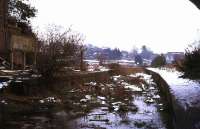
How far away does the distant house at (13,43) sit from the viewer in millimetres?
32375

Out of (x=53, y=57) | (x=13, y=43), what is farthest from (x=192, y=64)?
(x=13, y=43)

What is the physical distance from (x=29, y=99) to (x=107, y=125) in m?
5.87

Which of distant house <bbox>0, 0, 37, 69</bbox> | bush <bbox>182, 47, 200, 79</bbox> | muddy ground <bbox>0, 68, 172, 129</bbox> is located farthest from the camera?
distant house <bbox>0, 0, 37, 69</bbox>

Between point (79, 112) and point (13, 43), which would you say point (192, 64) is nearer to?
point (79, 112)

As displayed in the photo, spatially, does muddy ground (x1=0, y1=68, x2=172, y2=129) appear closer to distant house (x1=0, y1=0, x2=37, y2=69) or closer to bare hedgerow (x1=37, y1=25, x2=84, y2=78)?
bare hedgerow (x1=37, y1=25, x2=84, y2=78)

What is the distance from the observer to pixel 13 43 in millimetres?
32219

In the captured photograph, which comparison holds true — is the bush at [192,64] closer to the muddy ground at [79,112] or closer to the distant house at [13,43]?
the muddy ground at [79,112]

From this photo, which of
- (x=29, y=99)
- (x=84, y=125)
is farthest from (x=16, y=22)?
(x=84, y=125)

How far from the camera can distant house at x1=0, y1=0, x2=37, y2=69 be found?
1275 inches

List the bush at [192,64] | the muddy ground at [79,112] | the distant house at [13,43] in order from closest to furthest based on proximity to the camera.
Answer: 1. the muddy ground at [79,112]
2. the bush at [192,64]
3. the distant house at [13,43]

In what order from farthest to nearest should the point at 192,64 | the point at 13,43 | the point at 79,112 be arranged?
the point at 13,43 < the point at 192,64 < the point at 79,112

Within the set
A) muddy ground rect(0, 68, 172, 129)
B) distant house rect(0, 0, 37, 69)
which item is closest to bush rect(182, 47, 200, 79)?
muddy ground rect(0, 68, 172, 129)

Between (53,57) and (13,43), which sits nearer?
(53,57)

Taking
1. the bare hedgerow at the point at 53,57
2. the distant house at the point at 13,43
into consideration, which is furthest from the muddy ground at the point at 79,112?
the distant house at the point at 13,43
